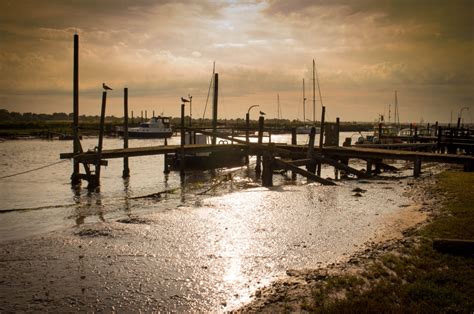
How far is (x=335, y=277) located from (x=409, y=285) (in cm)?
141

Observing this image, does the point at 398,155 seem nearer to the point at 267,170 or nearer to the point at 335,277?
the point at 267,170

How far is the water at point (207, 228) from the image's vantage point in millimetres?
7871

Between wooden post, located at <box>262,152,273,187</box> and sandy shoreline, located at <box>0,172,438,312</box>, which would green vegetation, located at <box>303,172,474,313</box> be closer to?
sandy shoreline, located at <box>0,172,438,312</box>

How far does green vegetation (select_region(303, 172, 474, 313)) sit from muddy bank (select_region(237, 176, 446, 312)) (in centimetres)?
2

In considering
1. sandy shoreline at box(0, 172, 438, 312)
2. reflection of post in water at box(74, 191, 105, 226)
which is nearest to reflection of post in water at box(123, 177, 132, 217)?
reflection of post in water at box(74, 191, 105, 226)

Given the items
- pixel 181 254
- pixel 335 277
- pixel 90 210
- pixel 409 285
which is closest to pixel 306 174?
pixel 90 210

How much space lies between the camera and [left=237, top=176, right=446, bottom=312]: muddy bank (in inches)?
257

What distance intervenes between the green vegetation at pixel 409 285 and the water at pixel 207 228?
1354 millimetres

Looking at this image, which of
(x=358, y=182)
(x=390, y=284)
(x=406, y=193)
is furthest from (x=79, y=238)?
(x=358, y=182)

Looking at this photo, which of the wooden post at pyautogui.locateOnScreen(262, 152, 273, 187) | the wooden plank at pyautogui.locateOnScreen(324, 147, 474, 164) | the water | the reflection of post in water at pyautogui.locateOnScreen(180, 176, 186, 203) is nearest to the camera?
the water

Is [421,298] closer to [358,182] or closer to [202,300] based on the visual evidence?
[202,300]

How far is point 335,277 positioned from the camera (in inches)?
294

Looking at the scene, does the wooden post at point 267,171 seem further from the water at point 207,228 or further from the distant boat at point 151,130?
the distant boat at point 151,130

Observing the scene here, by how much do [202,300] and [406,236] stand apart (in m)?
5.83
